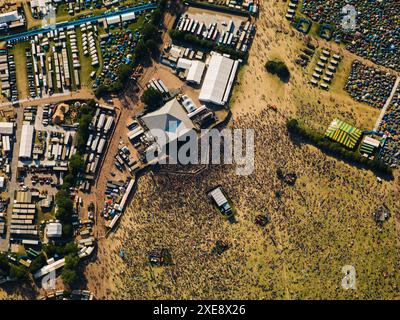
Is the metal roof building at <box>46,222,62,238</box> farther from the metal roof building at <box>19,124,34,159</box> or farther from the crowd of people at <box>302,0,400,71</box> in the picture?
the crowd of people at <box>302,0,400,71</box>

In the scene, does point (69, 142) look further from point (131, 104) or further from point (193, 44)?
point (193, 44)

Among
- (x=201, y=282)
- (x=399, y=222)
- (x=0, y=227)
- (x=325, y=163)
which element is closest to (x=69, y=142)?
(x=0, y=227)

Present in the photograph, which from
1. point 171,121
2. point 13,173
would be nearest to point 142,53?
point 171,121

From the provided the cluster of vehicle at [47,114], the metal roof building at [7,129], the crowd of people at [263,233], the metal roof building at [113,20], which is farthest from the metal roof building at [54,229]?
the metal roof building at [113,20]

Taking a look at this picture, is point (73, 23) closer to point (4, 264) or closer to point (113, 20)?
point (113, 20)

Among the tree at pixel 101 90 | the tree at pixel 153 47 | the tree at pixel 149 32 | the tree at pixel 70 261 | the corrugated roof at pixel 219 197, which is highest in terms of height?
the tree at pixel 149 32

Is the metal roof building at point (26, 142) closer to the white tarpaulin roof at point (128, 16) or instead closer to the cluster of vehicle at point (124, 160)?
the cluster of vehicle at point (124, 160)
